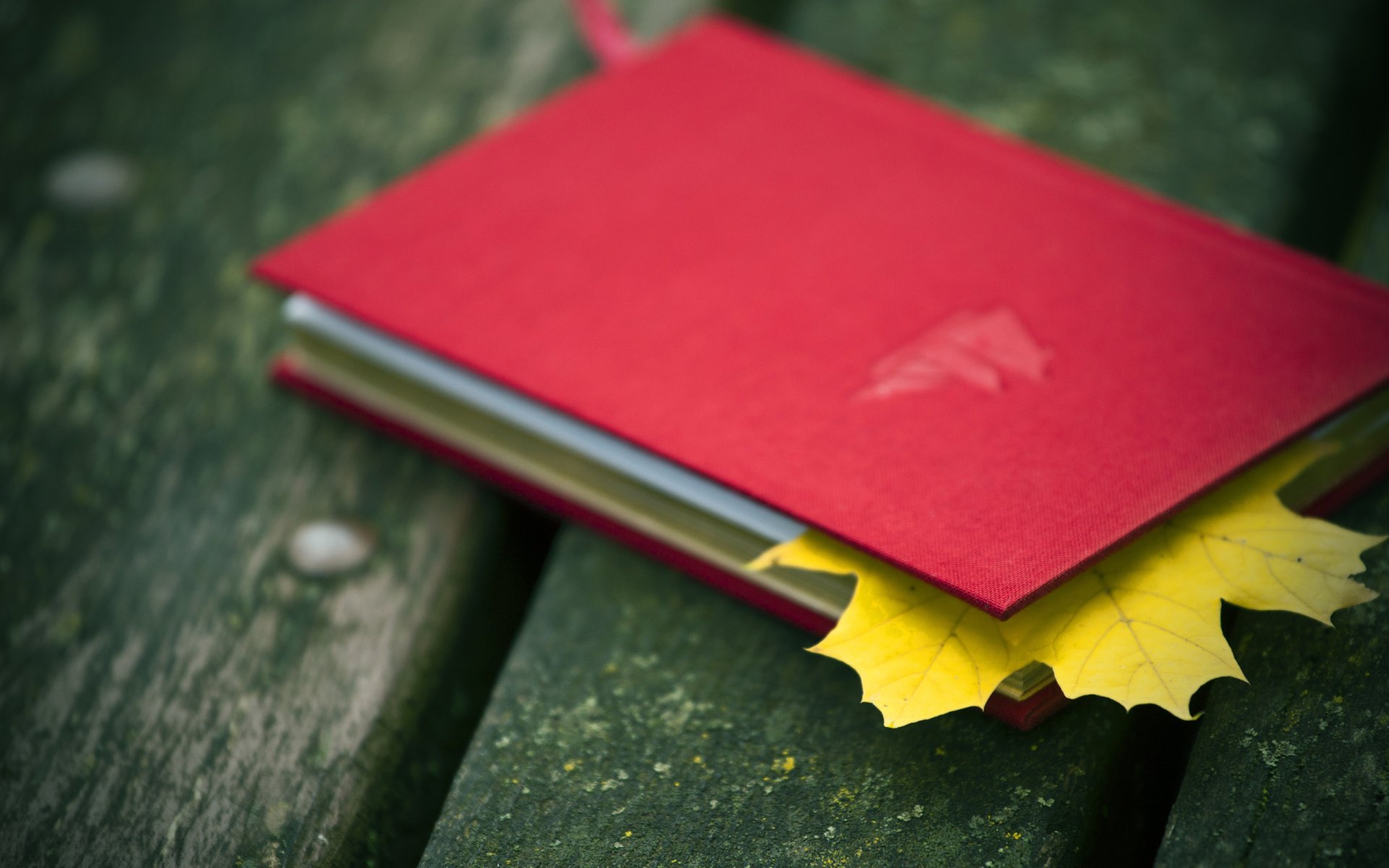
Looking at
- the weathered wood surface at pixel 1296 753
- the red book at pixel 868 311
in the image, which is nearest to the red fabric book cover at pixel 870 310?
the red book at pixel 868 311

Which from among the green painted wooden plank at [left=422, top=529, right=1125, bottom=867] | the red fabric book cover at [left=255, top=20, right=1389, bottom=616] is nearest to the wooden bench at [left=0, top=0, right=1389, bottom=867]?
the green painted wooden plank at [left=422, top=529, right=1125, bottom=867]

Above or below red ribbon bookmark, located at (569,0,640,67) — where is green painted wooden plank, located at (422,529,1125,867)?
below

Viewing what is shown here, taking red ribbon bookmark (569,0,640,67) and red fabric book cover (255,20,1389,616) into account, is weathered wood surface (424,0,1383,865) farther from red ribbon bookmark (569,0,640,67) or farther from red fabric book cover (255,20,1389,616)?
red ribbon bookmark (569,0,640,67)

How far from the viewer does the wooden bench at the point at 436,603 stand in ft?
2.03

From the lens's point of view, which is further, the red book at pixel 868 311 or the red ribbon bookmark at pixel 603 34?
the red ribbon bookmark at pixel 603 34

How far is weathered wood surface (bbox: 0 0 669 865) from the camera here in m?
0.67

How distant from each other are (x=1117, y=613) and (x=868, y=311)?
0.26 meters

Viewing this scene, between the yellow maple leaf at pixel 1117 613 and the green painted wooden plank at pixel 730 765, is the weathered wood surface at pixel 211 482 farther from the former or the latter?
the yellow maple leaf at pixel 1117 613

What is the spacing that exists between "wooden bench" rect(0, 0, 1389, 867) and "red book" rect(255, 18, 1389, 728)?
0.10 meters

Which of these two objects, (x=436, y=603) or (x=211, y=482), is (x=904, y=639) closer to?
(x=436, y=603)

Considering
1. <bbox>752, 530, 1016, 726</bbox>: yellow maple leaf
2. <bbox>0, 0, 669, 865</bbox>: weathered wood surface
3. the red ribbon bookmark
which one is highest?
the red ribbon bookmark

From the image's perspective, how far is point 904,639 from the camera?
62 centimetres

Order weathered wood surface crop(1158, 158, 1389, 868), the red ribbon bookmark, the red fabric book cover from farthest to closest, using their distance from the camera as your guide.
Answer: the red ribbon bookmark
the red fabric book cover
weathered wood surface crop(1158, 158, 1389, 868)

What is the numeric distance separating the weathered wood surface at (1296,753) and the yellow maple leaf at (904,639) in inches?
4.5
